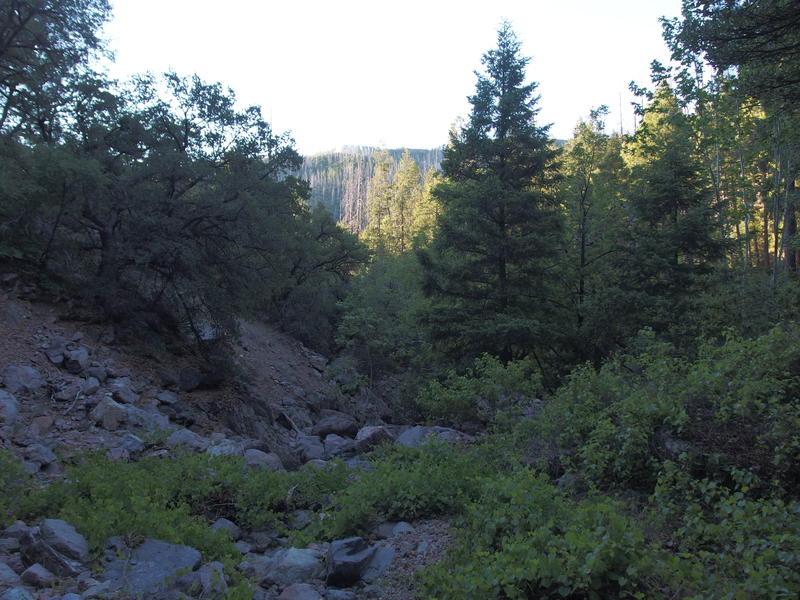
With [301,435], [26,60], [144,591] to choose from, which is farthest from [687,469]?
[26,60]

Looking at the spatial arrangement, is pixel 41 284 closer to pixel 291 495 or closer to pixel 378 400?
pixel 291 495

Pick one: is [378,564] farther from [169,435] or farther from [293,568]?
[169,435]

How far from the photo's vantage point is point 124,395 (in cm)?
1055

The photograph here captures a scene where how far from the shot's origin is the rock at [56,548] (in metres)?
4.27

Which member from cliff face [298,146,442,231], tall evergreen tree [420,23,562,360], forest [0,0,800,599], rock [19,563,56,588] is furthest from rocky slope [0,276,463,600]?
cliff face [298,146,442,231]

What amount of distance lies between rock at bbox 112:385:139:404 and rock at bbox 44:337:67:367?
1.13 meters

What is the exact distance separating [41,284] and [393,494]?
969cm

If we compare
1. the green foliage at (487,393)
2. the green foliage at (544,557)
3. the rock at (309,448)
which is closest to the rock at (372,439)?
the rock at (309,448)

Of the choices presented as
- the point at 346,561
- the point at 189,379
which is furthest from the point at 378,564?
the point at 189,379

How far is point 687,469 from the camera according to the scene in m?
5.14

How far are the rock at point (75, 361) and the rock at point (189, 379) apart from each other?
7.77ft

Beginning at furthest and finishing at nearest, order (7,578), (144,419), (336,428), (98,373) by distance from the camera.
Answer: (336,428)
(98,373)
(144,419)
(7,578)

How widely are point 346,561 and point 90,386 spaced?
743 centimetres

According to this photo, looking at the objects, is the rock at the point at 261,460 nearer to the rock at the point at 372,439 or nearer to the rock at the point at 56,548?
the rock at the point at 372,439
